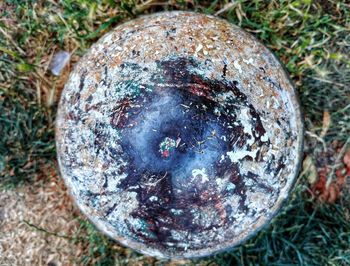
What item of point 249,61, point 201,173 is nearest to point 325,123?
point 249,61

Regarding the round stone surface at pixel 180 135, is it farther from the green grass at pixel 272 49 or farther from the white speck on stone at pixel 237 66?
the green grass at pixel 272 49

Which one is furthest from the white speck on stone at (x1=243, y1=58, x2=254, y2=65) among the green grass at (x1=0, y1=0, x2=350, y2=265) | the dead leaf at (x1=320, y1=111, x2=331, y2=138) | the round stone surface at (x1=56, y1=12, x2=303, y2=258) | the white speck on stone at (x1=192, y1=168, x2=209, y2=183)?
the dead leaf at (x1=320, y1=111, x2=331, y2=138)

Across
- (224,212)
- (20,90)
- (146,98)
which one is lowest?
(20,90)

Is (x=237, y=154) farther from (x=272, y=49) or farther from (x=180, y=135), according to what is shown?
(x=272, y=49)

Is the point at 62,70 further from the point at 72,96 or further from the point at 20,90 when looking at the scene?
the point at 72,96

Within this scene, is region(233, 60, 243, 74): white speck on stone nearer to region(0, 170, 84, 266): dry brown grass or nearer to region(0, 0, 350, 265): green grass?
region(0, 0, 350, 265): green grass

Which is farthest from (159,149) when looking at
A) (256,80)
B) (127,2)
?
(127,2)
